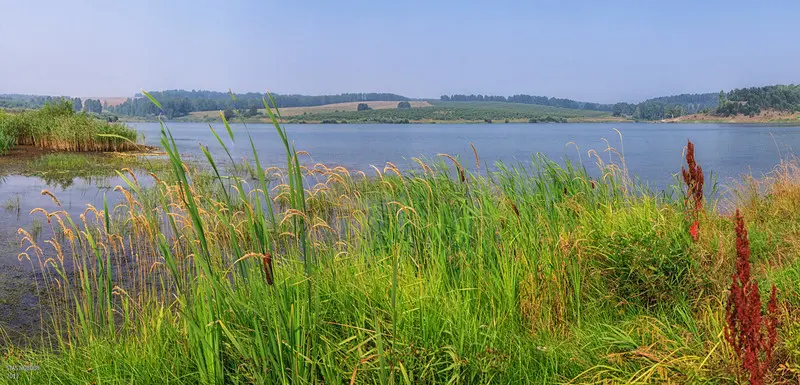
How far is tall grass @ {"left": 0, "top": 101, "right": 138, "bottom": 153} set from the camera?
28.0 meters

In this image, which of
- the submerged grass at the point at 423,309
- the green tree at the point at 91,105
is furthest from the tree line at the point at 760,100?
the submerged grass at the point at 423,309

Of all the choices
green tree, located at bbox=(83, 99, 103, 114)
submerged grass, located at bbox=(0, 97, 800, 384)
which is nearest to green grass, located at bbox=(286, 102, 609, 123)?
green tree, located at bbox=(83, 99, 103, 114)

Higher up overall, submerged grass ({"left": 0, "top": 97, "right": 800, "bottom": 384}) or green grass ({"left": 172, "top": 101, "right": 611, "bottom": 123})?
green grass ({"left": 172, "top": 101, "right": 611, "bottom": 123})

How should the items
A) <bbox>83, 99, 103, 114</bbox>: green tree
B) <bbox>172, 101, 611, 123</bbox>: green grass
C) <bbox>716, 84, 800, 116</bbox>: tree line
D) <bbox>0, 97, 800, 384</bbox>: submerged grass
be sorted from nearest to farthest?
<bbox>0, 97, 800, 384</bbox>: submerged grass
<bbox>83, 99, 103, 114</bbox>: green tree
<bbox>716, 84, 800, 116</bbox>: tree line
<bbox>172, 101, 611, 123</bbox>: green grass

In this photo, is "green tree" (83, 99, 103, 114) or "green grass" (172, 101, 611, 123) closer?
"green tree" (83, 99, 103, 114)

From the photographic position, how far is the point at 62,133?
28.1 m

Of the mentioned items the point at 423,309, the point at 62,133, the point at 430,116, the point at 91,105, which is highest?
the point at 91,105

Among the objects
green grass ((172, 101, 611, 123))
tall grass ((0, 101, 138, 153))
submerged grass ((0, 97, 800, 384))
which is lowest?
submerged grass ((0, 97, 800, 384))

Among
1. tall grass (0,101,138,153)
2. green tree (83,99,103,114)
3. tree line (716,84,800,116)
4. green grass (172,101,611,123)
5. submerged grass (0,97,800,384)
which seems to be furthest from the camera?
green grass (172,101,611,123)

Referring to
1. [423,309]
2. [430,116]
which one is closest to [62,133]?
[423,309]

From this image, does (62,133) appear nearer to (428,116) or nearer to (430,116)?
(430,116)

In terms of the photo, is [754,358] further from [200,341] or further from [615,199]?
[615,199]

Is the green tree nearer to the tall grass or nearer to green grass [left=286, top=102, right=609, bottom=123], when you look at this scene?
the tall grass

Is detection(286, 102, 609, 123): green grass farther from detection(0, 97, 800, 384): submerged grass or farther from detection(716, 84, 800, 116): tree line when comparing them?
detection(0, 97, 800, 384): submerged grass
